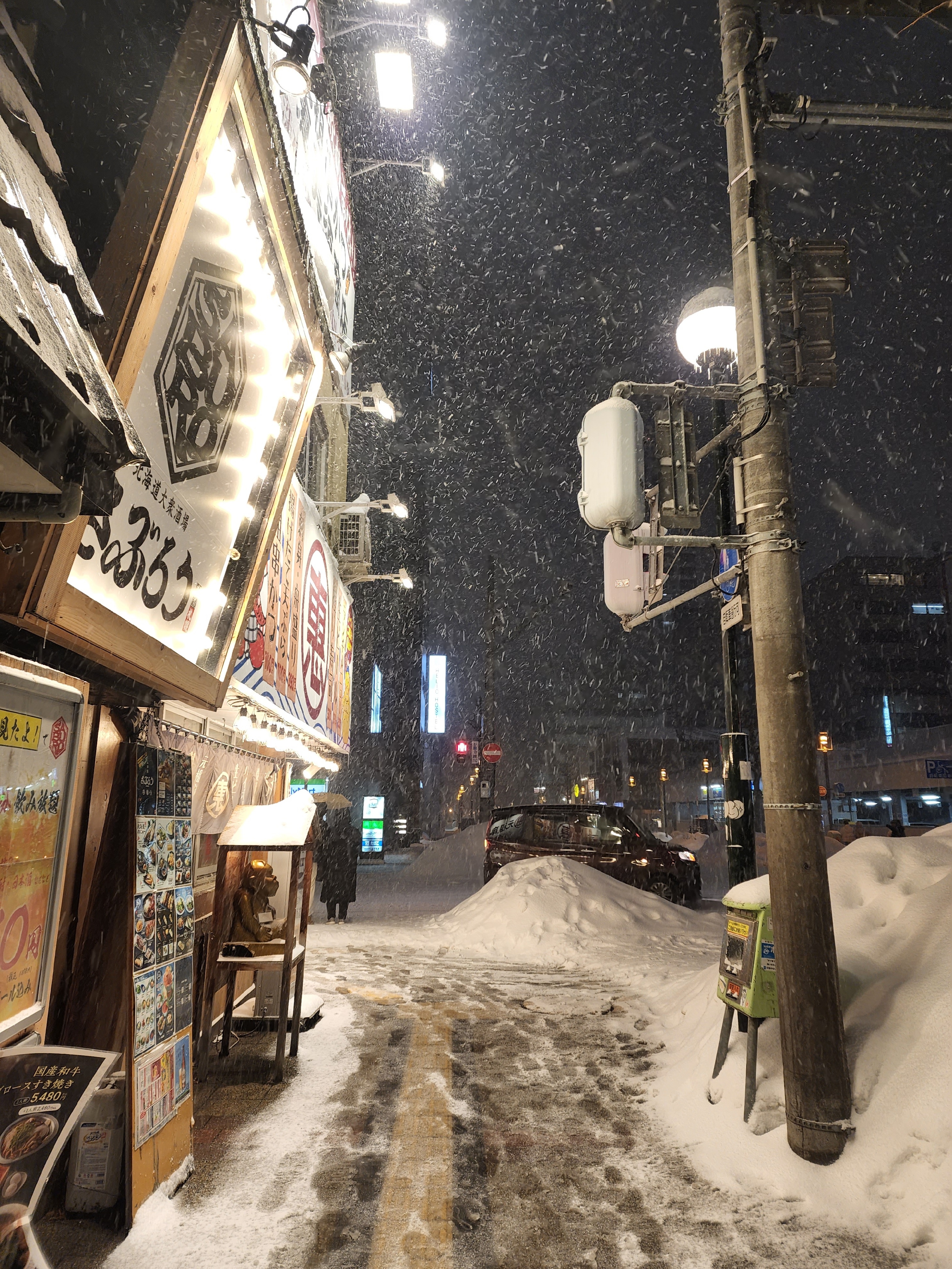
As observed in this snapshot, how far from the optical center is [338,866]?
15242 mm

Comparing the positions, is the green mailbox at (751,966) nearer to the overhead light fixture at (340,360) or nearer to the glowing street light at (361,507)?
the overhead light fixture at (340,360)

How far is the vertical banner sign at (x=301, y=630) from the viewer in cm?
760

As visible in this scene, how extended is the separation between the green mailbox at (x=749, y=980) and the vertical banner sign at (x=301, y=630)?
4.09 metres

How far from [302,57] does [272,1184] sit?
330 inches

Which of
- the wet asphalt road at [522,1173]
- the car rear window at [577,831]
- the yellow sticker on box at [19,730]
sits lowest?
the wet asphalt road at [522,1173]

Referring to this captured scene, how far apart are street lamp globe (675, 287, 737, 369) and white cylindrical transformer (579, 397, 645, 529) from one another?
2.65 m

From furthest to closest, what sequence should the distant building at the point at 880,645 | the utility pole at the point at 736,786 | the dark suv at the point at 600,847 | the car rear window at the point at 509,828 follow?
the distant building at the point at 880,645, the car rear window at the point at 509,828, the dark suv at the point at 600,847, the utility pole at the point at 736,786

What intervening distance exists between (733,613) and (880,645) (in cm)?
7490

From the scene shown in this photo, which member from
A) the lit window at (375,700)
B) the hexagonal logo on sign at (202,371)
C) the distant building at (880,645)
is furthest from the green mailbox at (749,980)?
the distant building at (880,645)

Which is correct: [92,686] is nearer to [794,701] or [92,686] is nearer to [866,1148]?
[794,701]

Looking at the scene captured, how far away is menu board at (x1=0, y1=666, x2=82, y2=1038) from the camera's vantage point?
2850mm

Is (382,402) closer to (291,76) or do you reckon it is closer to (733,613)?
(291,76)

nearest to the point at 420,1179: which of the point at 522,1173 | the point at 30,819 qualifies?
the point at 522,1173

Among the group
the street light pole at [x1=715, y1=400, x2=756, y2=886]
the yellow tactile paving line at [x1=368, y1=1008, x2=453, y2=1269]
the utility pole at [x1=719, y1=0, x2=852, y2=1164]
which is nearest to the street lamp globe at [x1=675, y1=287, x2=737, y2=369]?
the street light pole at [x1=715, y1=400, x2=756, y2=886]
